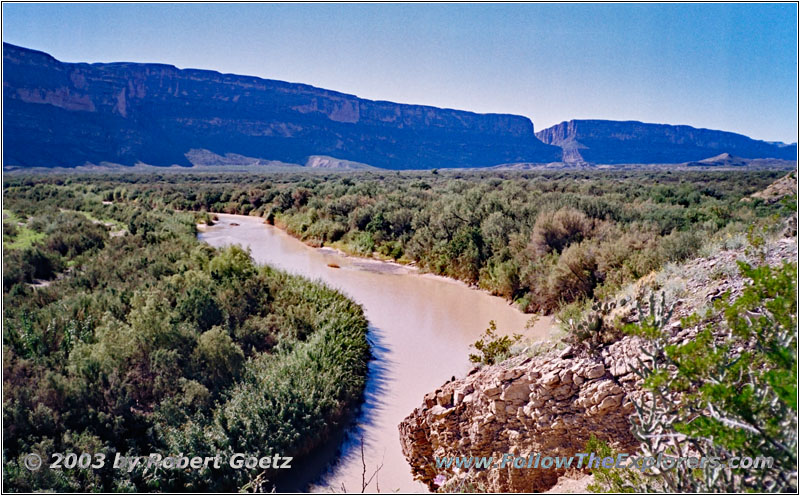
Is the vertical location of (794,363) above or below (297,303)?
above

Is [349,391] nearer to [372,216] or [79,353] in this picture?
[79,353]

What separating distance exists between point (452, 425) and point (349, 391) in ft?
7.64

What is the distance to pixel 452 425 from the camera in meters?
6.05

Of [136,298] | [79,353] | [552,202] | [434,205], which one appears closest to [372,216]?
[434,205]

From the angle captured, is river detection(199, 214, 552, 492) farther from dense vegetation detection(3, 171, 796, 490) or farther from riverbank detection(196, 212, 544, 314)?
dense vegetation detection(3, 171, 796, 490)

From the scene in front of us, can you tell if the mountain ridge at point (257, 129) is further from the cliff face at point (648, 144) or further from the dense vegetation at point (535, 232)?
the dense vegetation at point (535, 232)

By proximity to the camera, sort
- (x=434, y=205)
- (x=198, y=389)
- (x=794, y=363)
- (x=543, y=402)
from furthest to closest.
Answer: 1. (x=434, y=205)
2. (x=198, y=389)
3. (x=543, y=402)
4. (x=794, y=363)

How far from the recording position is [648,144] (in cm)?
15262

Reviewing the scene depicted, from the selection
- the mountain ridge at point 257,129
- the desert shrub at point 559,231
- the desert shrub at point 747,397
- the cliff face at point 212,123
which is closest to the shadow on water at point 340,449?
the desert shrub at point 747,397

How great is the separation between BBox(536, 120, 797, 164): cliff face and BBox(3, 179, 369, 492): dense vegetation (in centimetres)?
14841

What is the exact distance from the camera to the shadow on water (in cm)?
608

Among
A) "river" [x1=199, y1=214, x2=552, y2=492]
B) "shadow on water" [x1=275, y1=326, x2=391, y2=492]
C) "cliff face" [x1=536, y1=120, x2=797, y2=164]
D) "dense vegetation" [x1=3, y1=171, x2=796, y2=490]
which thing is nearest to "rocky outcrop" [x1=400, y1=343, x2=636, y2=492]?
"river" [x1=199, y1=214, x2=552, y2=492]

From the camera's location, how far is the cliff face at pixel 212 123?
294 ft

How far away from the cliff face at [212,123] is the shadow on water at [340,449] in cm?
8840
